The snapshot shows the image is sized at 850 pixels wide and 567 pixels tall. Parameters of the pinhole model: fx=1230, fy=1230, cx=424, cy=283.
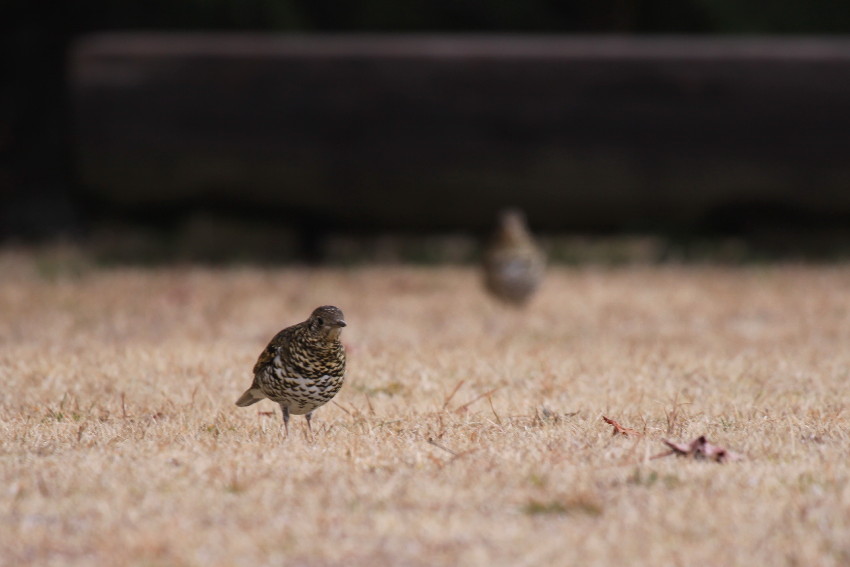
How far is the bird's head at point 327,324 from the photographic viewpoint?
4.16 metres

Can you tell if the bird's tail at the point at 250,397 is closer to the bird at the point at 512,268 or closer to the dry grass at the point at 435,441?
the dry grass at the point at 435,441

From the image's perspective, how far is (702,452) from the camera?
12.7 ft

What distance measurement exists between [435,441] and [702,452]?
0.88 metres

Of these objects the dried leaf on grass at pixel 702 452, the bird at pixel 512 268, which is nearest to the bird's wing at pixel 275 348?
the dried leaf on grass at pixel 702 452

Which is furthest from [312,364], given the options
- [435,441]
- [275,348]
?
[435,441]

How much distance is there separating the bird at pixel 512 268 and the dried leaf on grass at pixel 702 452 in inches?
151

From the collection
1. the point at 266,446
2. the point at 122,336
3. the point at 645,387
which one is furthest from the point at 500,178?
the point at 266,446

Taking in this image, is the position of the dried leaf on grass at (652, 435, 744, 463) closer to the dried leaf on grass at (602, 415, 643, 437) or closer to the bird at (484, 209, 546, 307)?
the dried leaf on grass at (602, 415, 643, 437)

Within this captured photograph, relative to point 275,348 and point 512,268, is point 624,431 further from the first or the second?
point 512,268

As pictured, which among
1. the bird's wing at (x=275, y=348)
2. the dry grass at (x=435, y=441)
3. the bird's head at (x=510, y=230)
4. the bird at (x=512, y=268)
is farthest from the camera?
the bird's head at (x=510, y=230)

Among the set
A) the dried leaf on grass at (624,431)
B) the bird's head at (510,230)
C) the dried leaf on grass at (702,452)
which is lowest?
the bird's head at (510,230)

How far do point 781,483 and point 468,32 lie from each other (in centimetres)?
1055

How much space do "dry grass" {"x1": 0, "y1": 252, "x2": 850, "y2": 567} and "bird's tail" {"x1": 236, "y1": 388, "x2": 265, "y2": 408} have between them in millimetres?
75

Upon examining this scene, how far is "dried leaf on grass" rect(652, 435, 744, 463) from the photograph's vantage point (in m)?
A: 3.84
